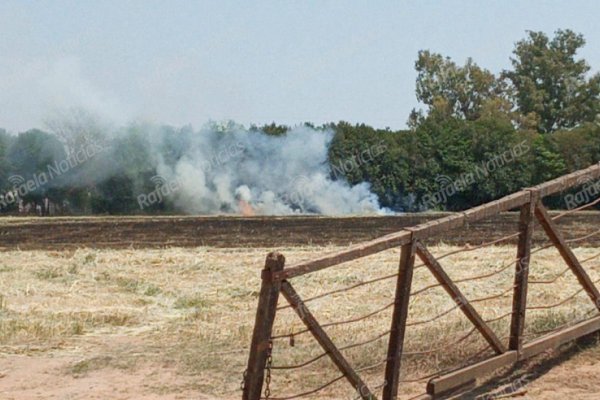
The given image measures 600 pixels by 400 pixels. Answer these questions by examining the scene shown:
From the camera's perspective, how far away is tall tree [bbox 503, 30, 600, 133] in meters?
76.2

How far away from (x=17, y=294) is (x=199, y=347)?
5.63 metres

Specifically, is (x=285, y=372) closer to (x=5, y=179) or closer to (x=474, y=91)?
(x=5, y=179)

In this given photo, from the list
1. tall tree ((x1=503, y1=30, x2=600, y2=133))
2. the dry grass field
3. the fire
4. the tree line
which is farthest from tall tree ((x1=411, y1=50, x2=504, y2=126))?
the dry grass field

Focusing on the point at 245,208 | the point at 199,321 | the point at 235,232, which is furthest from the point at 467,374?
the point at 245,208

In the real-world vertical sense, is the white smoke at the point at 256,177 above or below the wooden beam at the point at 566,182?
above

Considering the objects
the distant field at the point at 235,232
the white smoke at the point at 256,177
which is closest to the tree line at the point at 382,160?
the white smoke at the point at 256,177

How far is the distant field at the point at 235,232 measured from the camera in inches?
953

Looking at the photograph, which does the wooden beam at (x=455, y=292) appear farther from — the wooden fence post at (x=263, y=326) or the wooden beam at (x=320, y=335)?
the wooden fence post at (x=263, y=326)

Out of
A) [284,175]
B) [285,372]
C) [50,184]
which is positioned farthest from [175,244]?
[50,184]

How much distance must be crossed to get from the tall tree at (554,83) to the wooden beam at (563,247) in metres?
69.8

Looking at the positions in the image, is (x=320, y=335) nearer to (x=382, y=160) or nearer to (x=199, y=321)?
(x=199, y=321)

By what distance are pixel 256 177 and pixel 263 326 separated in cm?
4215

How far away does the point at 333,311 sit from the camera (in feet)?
37.5

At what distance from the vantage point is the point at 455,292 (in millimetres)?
6383
